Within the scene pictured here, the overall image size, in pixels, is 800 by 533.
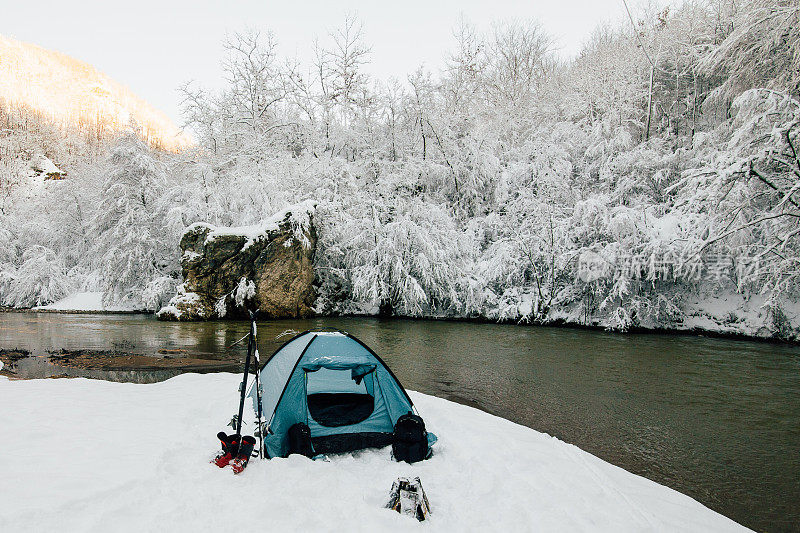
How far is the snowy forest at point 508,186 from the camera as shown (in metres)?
11.7

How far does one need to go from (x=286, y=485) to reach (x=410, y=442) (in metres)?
1.30

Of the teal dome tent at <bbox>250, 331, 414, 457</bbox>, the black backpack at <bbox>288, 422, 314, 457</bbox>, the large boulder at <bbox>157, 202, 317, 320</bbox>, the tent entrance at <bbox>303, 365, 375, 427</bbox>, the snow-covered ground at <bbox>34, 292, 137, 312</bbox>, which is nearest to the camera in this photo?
the black backpack at <bbox>288, 422, 314, 457</bbox>

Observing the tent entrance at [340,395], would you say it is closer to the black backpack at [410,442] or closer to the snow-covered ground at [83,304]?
the black backpack at [410,442]

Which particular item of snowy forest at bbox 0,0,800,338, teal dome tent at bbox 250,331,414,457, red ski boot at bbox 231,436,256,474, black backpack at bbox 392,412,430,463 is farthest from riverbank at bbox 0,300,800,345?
red ski boot at bbox 231,436,256,474

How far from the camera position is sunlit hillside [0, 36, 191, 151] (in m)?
49.3

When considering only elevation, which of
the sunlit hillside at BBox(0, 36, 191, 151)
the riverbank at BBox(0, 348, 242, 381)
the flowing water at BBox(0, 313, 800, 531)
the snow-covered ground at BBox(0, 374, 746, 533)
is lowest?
the riverbank at BBox(0, 348, 242, 381)

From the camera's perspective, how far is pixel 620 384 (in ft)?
25.6

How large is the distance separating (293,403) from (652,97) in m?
21.6

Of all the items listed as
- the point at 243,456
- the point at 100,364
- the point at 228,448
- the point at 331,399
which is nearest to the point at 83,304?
the point at 100,364

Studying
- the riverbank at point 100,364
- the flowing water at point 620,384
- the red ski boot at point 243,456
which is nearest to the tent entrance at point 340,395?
the red ski boot at point 243,456

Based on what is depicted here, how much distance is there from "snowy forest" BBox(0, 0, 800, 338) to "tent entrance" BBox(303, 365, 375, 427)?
10.6 meters

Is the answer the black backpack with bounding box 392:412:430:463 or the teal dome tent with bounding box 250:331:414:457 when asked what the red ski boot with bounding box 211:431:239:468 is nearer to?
the teal dome tent with bounding box 250:331:414:457

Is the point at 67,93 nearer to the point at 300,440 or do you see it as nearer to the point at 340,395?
the point at 340,395

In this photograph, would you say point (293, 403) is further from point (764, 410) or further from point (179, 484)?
point (764, 410)
